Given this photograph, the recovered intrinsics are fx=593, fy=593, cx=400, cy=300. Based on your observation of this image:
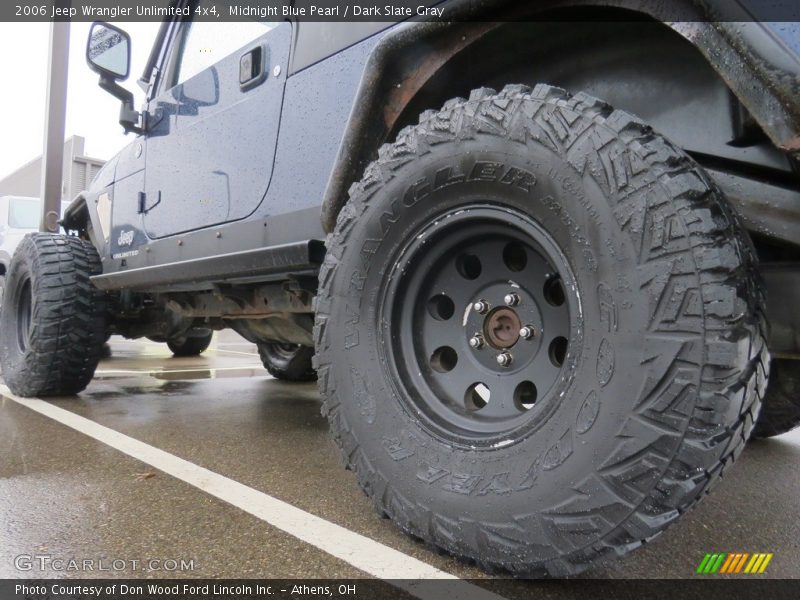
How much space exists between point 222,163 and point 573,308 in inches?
69.2

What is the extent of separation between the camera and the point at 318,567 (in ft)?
4.33

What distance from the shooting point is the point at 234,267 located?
229 centimetres

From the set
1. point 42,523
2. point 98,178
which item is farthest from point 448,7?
point 98,178

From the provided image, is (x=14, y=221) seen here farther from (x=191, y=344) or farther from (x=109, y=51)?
(x=109, y=51)

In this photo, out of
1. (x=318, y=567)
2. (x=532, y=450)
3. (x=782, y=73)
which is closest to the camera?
(x=782, y=73)

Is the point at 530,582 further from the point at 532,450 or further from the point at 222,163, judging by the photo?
the point at 222,163

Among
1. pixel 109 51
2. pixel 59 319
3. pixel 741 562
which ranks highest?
pixel 109 51

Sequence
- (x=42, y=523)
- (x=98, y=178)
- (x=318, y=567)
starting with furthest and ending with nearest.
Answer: (x=98, y=178), (x=42, y=523), (x=318, y=567)

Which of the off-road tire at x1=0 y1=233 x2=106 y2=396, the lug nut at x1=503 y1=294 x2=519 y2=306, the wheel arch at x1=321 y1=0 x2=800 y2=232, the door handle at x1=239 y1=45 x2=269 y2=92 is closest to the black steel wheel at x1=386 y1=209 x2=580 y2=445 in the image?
the lug nut at x1=503 y1=294 x2=519 y2=306

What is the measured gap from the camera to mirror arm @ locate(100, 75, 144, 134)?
10.2ft

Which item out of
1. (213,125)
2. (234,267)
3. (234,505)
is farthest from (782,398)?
(213,125)

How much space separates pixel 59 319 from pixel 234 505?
2398mm

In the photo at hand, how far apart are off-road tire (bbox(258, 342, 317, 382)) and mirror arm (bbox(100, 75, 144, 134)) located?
2061 mm

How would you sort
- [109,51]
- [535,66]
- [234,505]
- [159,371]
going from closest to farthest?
[535,66] < [234,505] < [109,51] < [159,371]
